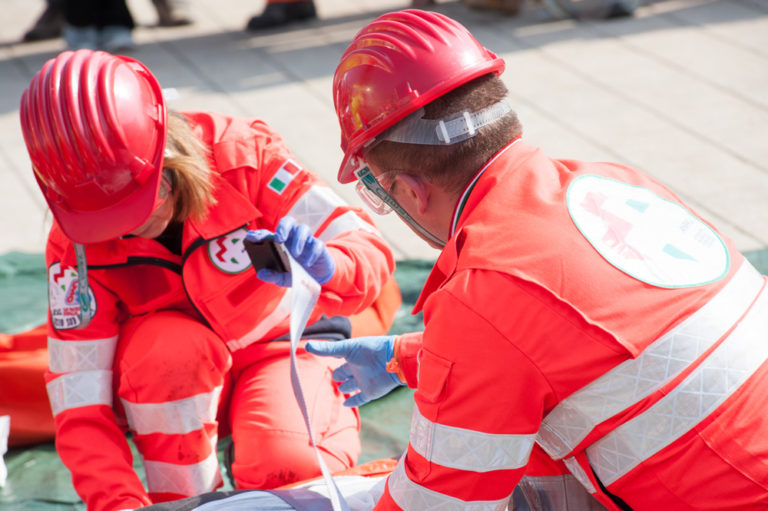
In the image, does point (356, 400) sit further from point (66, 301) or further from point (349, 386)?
point (66, 301)

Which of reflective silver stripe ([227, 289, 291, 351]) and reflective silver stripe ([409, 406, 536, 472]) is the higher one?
reflective silver stripe ([409, 406, 536, 472])

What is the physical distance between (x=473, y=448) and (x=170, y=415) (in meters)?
1.20

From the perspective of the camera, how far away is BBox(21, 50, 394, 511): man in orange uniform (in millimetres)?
2299

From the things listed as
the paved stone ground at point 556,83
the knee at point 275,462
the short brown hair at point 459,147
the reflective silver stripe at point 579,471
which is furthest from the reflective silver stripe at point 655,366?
the paved stone ground at point 556,83

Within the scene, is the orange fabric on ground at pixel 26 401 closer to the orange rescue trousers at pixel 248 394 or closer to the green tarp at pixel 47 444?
the green tarp at pixel 47 444

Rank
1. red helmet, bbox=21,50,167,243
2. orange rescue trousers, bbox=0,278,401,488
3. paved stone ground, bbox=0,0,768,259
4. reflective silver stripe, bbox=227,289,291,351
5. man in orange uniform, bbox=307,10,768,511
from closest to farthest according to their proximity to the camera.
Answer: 1. man in orange uniform, bbox=307,10,768,511
2. red helmet, bbox=21,50,167,243
3. orange rescue trousers, bbox=0,278,401,488
4. reflective silver stripe, bbox=227,289,291,351
5. paved stone ground, bbox=0,0,768,259

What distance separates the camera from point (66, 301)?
2492 mm

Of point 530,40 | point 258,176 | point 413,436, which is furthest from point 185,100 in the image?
point 413,436

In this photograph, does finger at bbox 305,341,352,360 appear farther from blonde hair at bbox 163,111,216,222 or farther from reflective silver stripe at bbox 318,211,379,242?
blonde hair at bbox 163,111,216,222

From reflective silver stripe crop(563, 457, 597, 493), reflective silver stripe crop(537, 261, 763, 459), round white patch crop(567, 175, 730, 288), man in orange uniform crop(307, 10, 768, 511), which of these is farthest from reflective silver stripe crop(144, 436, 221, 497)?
round white patch crop(567, 175, 730, 288)

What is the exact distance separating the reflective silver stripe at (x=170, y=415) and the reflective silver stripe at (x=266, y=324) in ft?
0.57

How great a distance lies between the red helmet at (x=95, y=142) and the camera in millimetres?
2195

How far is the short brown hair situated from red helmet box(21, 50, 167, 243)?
30.5 inches

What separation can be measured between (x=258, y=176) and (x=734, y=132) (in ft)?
10.8
